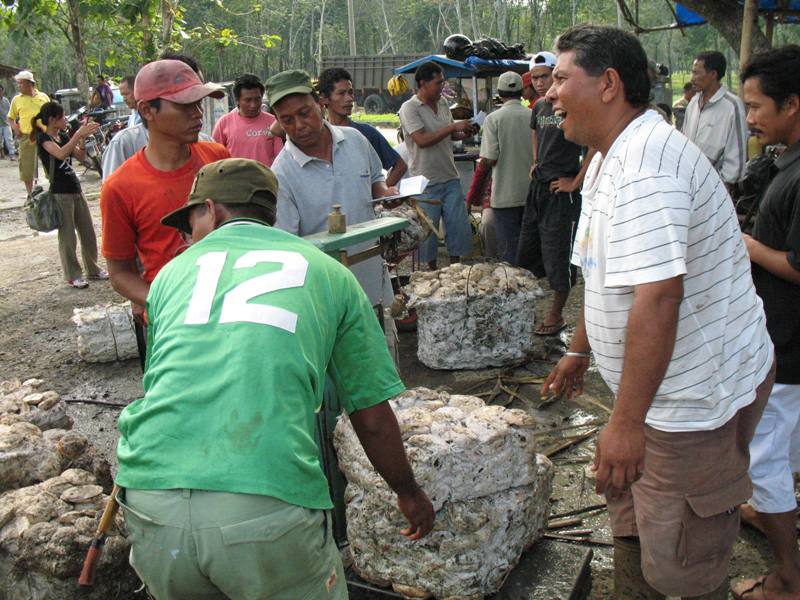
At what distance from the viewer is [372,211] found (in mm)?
4039

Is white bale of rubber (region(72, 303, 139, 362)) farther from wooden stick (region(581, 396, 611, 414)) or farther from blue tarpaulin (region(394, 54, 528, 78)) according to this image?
blue tarpaulin (region(394, 54, 528, 78))

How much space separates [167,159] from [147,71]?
395 mm

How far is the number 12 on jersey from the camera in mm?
1800

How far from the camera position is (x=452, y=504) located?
2.70 meters

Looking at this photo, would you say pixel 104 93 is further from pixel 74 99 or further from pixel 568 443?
pixel 568 443

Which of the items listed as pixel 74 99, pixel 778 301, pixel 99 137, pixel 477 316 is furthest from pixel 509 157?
pixel 74 99

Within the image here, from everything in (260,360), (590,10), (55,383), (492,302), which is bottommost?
(55,383)

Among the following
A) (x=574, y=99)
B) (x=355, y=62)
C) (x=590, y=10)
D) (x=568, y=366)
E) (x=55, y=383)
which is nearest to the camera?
(x=574, y=99)

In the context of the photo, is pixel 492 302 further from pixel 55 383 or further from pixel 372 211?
pixel 55 383

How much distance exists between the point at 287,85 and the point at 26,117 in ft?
36.6

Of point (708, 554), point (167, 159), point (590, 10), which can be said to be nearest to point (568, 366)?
point (708, 554)

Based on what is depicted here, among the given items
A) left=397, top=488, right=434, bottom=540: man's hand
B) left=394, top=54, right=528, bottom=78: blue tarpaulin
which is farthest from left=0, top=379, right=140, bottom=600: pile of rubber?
left=394, top=54, right=528, bottom=78: blue tarpaulin

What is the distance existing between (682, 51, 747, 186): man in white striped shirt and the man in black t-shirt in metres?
1.77

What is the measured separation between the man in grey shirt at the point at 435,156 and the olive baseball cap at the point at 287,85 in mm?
3204
